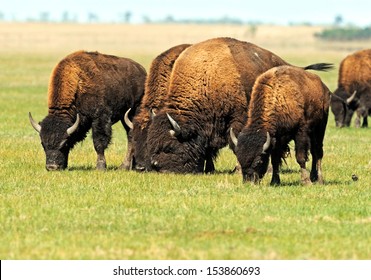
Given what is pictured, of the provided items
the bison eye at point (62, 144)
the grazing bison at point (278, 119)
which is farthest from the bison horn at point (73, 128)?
the grazing bison at point (278, 119)

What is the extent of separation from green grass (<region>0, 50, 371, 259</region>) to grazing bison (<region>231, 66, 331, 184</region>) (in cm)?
40

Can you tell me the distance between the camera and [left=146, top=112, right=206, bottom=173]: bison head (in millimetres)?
15352

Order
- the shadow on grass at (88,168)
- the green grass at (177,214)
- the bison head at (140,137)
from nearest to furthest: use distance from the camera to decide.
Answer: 1. the green grass at (177,214)
2. the bison head at (140,137)
3. the shadow on grass at (88,168)

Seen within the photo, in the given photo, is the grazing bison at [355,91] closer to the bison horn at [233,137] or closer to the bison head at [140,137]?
the bison head at [140,137]

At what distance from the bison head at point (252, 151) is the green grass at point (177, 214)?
0.27 metres

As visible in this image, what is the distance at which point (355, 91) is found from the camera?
27.2m

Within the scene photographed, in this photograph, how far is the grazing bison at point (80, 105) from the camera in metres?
15.9

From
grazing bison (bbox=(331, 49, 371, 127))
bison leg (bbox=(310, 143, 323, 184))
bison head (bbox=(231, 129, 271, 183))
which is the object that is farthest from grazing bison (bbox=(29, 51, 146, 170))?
grazing bison (bbox=(331, 49, 371, 127))

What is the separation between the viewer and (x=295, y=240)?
10.0m

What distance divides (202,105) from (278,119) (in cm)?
242

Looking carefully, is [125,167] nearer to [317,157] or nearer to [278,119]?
[317,157]

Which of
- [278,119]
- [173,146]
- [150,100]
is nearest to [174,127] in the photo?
[173,146]

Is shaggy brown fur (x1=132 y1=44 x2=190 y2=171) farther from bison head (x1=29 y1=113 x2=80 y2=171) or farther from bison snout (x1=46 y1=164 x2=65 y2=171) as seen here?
bison snout (x1=46 y1=164 x2=65 y2=171)
